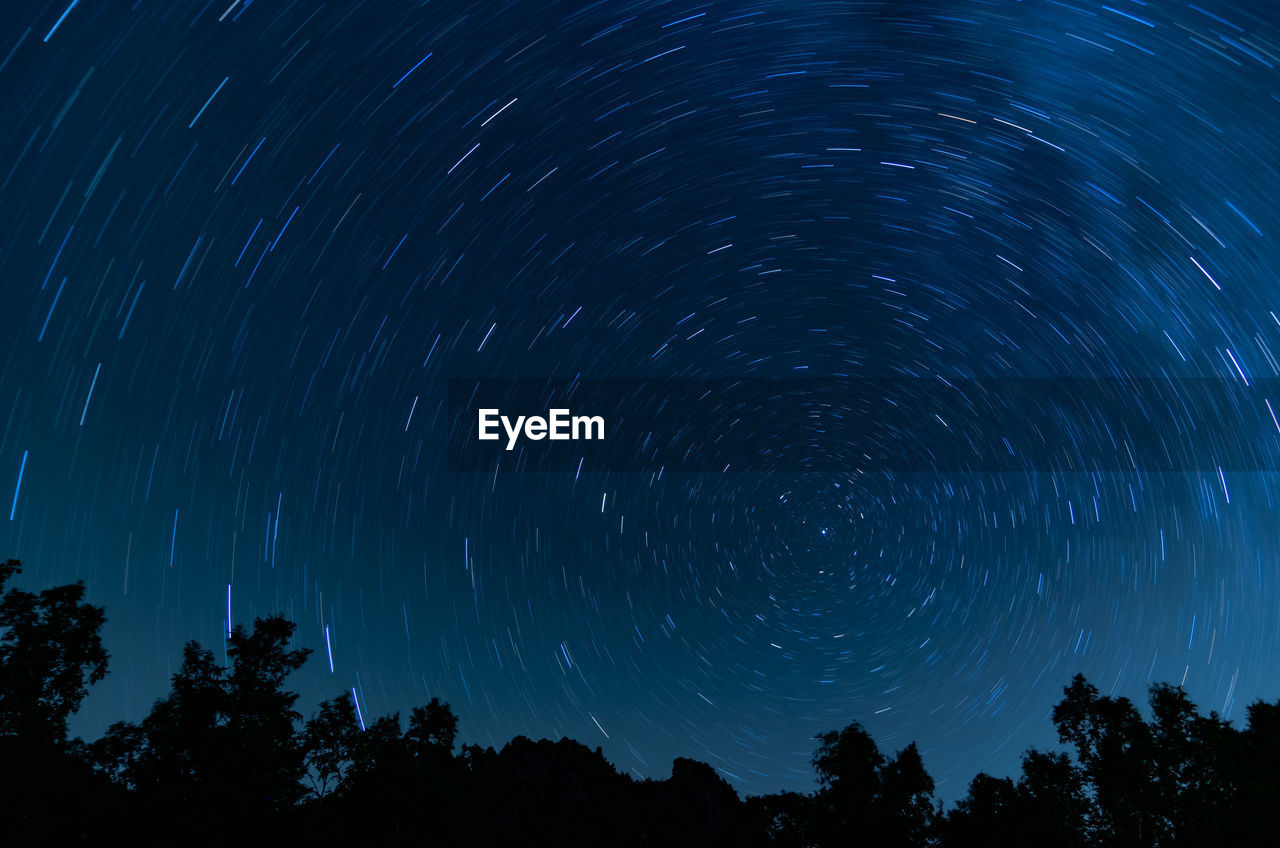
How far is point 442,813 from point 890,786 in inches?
881

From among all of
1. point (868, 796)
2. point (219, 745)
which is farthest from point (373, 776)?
point (868, 796)

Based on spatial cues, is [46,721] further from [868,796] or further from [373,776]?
[868,796]

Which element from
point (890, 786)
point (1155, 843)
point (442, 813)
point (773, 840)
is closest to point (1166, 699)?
point (1155, 843)

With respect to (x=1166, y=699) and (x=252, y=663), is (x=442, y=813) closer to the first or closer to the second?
(x=252, y=663)

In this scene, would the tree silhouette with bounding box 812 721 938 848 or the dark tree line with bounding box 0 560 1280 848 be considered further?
the tree silhouette with bounding box 812 721 938 848

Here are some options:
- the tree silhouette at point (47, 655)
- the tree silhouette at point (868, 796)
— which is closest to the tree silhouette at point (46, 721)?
the tree silhouette at point (47, 655)

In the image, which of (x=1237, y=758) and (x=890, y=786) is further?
(x=890, y=786)

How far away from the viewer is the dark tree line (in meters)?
18.5

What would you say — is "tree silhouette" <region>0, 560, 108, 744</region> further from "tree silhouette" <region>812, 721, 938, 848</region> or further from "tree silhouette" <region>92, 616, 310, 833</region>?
"tree silhouette" <region>812, 721, 938, 848</region>

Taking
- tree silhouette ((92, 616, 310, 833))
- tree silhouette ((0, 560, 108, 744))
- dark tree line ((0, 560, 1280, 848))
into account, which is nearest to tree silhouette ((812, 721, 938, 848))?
dark tree line ((0, 560, 1280, 848))

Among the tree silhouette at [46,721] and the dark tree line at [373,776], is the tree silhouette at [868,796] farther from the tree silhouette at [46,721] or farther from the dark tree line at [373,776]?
the tree silhouette at [46,721]

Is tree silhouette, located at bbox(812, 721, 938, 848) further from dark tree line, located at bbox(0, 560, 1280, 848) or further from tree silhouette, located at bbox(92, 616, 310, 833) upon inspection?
tree silhouette, located at bbox(92, 616, 310, 833)

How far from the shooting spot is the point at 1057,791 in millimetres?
27297

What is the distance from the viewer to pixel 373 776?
23656mm
